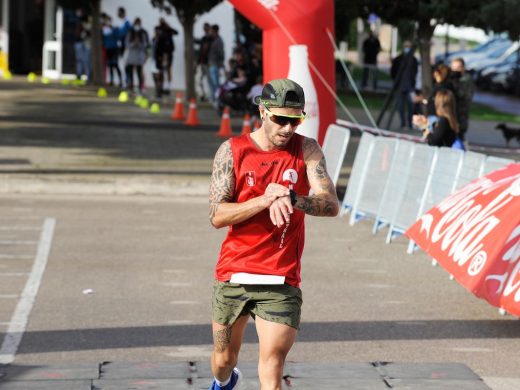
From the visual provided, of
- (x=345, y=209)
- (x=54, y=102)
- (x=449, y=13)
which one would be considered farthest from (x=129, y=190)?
(x=449, y=13)

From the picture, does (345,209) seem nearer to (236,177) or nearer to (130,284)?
(130,284)

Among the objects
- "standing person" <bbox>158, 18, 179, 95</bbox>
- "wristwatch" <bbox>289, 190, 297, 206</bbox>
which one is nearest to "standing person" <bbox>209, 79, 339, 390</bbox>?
"wristwatch" <bbox>289, 190, 297, 206</bbox>

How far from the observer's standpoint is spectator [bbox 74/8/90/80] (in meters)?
43.9

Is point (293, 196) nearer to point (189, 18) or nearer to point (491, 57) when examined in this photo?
point (189, 18)

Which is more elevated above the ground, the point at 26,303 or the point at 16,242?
the point at 26,303

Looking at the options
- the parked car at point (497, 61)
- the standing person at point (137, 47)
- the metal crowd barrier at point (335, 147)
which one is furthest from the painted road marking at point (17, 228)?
the parked car at point (497, 61)

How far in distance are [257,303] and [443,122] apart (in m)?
9.39

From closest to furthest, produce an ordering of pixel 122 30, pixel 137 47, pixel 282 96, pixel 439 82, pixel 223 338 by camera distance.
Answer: pixel 282 96
pixel 223 338
pixel 439 82
pixel 137 47
pixel 122 30

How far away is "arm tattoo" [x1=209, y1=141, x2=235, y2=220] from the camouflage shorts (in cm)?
41

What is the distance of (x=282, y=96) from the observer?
6.48 meters

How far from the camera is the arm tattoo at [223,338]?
6.77m

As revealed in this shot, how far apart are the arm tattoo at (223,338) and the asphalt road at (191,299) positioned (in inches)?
76.9


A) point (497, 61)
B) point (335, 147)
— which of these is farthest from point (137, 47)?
point (335, 147)

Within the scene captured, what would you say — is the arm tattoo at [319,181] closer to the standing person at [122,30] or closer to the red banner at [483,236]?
the red banner at [483,236]
